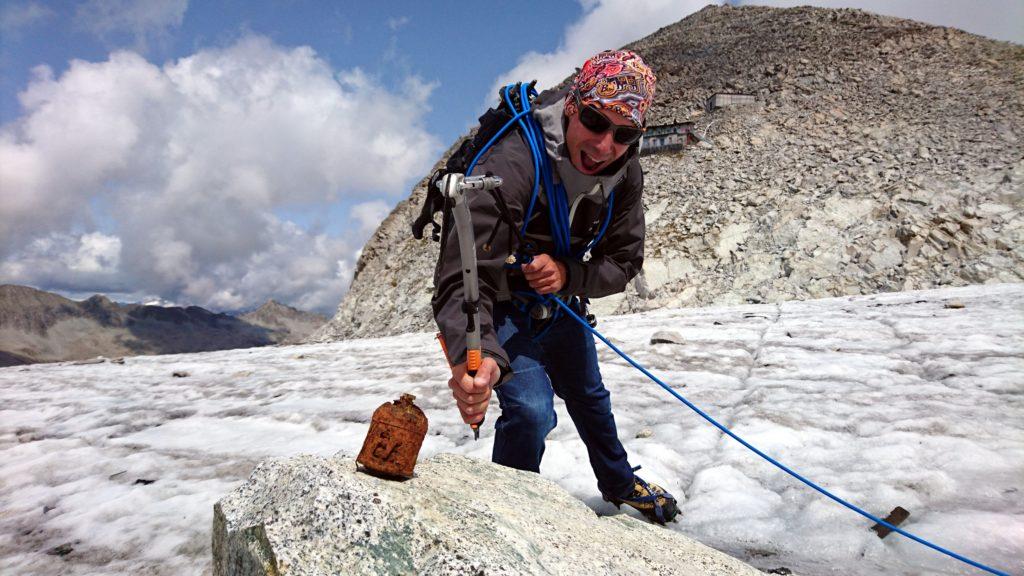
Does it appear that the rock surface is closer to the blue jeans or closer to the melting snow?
the blue jeans

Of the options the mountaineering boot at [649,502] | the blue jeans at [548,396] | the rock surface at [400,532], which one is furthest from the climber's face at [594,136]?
the mountaineering boot at [649,502]

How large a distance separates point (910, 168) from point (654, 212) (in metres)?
9.62

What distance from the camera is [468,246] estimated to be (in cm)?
208

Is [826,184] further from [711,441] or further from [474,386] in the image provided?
[474,386]

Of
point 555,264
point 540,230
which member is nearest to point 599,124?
point 540,230

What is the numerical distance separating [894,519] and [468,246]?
3.05m

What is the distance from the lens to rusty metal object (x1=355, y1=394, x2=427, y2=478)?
6.43 ft

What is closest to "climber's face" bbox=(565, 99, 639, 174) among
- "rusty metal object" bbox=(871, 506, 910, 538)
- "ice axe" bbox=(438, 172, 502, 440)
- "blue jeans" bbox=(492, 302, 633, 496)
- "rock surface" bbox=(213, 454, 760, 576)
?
"ice axe" bbox=(438, 172, 502, 440)

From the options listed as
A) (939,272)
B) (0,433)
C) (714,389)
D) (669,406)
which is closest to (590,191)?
(669,406)

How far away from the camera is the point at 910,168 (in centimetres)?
2002

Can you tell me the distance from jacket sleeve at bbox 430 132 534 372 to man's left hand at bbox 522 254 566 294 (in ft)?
0.51

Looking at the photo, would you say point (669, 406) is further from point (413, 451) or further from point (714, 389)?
point (413, 451)

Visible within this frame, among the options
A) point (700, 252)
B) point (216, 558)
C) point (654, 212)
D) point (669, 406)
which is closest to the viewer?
point (216, 558)

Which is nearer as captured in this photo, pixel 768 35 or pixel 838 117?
pixel 838 117
